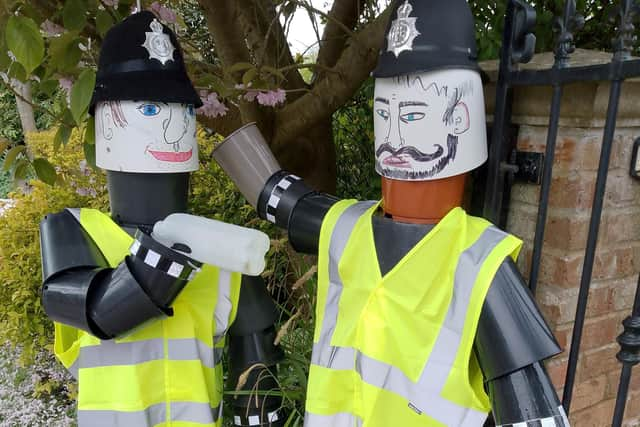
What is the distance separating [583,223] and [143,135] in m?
1.08

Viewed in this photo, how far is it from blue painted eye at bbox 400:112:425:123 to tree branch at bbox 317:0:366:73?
121 centimetres

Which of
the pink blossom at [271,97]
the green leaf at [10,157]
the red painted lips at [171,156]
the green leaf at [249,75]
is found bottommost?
the green leaf at [10,157]

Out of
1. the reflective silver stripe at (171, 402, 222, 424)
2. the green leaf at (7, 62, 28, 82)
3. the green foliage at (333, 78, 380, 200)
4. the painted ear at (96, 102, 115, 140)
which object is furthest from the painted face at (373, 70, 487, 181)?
the green foliage at (333, 78, 380, 200)

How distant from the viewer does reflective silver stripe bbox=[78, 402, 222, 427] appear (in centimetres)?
129

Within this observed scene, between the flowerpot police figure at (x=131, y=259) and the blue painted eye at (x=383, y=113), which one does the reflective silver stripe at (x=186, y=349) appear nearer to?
the flowerpot police figure at (x=131, y=259)

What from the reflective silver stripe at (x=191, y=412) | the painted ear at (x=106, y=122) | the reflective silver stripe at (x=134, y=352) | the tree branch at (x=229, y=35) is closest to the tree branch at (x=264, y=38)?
the tree branch at (x=229, y=35)

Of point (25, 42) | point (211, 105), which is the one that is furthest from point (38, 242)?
point (25, 42)

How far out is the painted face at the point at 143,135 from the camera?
1264 mm

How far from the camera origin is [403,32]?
3.65ft

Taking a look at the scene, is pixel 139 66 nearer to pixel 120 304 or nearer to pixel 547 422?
pixel 120 304

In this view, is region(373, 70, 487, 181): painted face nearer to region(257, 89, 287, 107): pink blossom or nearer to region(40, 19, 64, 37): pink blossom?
region(257, 89, 287, 107): pink blossom

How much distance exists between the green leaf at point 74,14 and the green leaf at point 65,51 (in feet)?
0.08

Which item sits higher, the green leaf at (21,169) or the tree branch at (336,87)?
the tree branch at (336,87)

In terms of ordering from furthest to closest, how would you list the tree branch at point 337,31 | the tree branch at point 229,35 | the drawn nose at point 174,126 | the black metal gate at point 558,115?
the tree branch at point 337,31 → the tree branch at point 229,35 → the drawn nose at point 174,126 → the black metal gate at point 558,115
